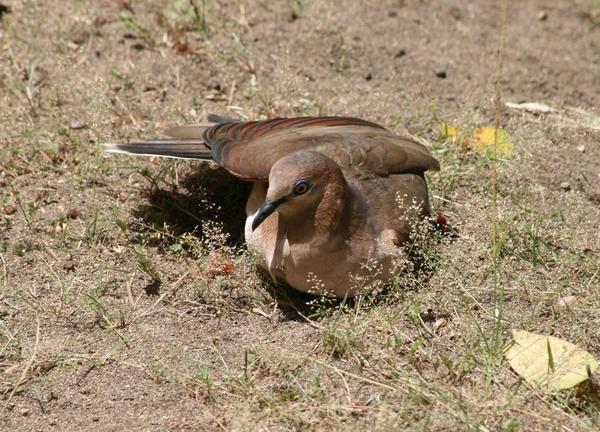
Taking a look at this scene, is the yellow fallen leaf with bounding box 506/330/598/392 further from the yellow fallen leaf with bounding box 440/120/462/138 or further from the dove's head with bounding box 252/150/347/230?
the yellow fallen leaf with bounding box 440/120/462/138

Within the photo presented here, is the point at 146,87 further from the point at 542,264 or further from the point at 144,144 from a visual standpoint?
the point at 542,264

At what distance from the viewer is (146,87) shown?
5777 millimetres

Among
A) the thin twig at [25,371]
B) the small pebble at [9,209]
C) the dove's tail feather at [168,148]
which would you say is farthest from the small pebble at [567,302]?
the small pebble at [9,209]

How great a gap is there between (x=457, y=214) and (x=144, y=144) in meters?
1.86

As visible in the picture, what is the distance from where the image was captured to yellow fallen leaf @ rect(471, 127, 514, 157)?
5344 millimetres

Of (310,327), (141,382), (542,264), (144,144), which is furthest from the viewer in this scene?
(144,144)

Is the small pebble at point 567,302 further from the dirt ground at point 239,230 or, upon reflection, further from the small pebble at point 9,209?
the small pebble at point 9,209

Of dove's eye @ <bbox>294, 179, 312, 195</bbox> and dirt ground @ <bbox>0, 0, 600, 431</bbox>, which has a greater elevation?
dove's eye @ <bbox>294, 179, 312, 195</bbox>

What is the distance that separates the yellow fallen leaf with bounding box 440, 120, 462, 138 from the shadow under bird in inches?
30.6

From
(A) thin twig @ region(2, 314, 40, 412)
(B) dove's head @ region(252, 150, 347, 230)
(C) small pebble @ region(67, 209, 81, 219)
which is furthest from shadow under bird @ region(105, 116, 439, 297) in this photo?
(A) thin twig @ region(2, 314, 40, 412)

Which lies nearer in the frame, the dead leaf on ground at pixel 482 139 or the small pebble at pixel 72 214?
the small pebble at pixel 72 214

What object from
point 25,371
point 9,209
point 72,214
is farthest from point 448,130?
point 25,371

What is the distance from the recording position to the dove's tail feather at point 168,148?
15.6ft

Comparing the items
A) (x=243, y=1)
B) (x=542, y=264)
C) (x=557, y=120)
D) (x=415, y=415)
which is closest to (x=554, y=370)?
(x=415, y=415)
